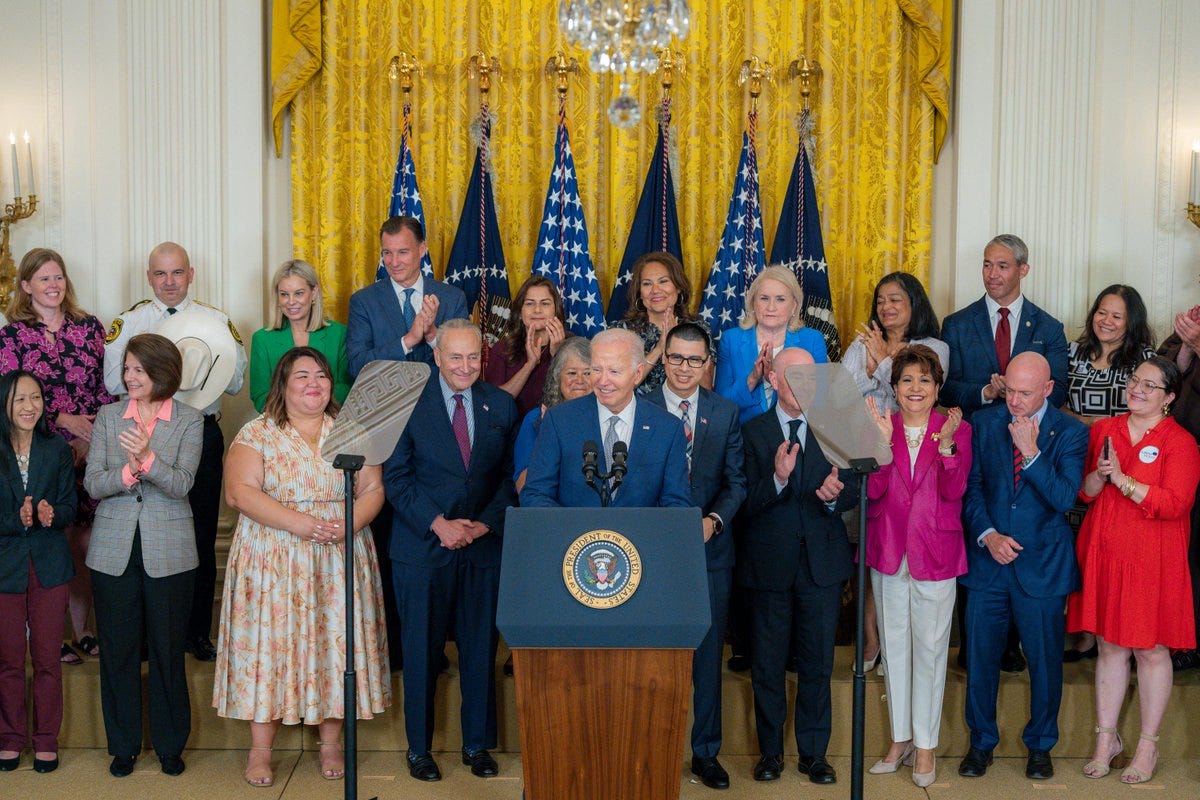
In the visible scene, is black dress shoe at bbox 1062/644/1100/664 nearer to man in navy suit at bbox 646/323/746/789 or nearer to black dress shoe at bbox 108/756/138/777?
man in navy suit at bbox 646/323/746/789

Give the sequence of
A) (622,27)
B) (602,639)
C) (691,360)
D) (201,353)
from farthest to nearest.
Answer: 1. (201,353)
2. (691,360)
3. (602,639)
4. (622,27)

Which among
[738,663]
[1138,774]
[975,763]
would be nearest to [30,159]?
[738,663]

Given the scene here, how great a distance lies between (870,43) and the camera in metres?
6.68

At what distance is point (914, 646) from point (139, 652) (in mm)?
2986

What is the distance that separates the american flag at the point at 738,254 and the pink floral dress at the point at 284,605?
229cm

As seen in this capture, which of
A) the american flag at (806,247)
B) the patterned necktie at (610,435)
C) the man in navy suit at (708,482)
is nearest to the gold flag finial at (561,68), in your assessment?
the american flag at (806,247)

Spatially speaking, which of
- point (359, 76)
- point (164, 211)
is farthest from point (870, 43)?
point (164, 211)

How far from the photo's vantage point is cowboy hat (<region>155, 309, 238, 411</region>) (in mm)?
5445

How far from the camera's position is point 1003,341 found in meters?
5.86

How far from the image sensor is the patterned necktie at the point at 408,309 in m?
5.77

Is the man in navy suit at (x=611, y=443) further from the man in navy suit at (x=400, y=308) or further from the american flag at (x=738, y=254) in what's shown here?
the american flag at (x=738, y=254)

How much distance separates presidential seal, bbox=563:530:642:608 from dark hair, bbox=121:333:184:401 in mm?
2067

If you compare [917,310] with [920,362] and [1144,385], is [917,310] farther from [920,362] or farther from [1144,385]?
[1144,385]

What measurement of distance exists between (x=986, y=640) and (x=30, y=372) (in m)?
3.95
